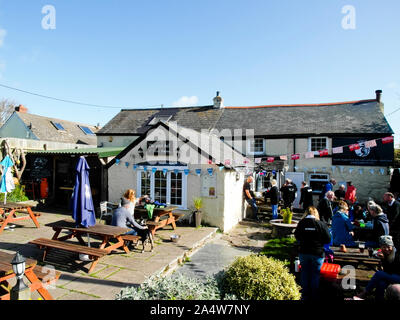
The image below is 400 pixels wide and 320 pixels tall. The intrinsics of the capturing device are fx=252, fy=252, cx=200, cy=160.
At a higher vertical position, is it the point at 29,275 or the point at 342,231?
the point at 342,231

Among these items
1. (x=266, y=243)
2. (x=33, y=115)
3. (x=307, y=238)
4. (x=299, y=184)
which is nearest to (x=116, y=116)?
(x=33, y=115)

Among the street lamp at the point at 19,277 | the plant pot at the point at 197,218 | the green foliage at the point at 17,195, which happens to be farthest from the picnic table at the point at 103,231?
the green foliage at the point at 17,195

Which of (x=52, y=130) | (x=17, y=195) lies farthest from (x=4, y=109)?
(x=17, y=195)

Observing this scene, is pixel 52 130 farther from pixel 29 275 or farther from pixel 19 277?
pixel 19 277

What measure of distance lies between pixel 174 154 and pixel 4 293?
7128 millimetres

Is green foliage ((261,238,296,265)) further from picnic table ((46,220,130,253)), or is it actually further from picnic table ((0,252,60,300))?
picnic table ((0,252,60,300))

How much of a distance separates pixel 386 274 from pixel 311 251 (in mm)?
1216

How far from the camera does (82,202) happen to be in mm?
6285

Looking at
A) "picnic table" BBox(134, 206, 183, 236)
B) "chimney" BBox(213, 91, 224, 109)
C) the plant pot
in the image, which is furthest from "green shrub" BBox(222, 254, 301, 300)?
"chimney" BBox(213, 91, 224, 109)

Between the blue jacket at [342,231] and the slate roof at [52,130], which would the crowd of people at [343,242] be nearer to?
the blue jacket at [342,231]

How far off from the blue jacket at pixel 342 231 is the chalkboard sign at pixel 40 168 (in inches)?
595

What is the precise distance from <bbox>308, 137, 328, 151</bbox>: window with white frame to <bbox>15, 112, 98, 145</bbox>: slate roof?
24.2 m

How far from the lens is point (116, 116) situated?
80.7 feet

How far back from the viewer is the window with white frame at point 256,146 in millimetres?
17712
